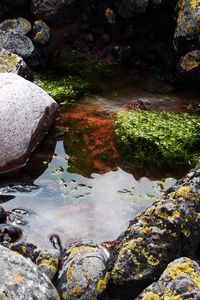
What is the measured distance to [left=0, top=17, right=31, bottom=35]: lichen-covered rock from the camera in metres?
13.8

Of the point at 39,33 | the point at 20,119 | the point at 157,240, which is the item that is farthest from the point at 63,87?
the point at 157,240

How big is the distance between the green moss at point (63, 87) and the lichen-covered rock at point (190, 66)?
2.69m

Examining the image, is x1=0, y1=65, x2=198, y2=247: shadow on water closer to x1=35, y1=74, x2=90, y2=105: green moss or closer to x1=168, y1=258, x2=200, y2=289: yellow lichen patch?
x1=35, y1=74, x2=90, y2=105: green moss

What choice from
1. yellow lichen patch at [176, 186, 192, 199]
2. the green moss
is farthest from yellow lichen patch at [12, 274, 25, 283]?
the green moss

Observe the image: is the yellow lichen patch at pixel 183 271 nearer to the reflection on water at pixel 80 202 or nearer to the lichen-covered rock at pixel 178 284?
the lichen-covered rock at pixel 178 284

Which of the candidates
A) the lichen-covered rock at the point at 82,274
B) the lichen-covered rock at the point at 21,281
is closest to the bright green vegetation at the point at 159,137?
the lichen-covered rock at the point at 82,274

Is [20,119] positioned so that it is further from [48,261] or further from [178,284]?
[178,284]

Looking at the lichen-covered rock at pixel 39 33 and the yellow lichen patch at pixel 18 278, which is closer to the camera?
the yellow lichen patch at pixel 18 278

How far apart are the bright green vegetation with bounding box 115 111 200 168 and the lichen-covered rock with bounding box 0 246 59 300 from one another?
4620mm

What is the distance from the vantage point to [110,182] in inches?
380

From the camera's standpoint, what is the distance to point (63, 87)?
1306 centimetres

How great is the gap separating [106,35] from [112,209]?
296 inches

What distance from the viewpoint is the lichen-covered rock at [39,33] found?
14.1 metres

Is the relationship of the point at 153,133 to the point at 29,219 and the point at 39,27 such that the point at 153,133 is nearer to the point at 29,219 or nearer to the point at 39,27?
the point at 29,219
